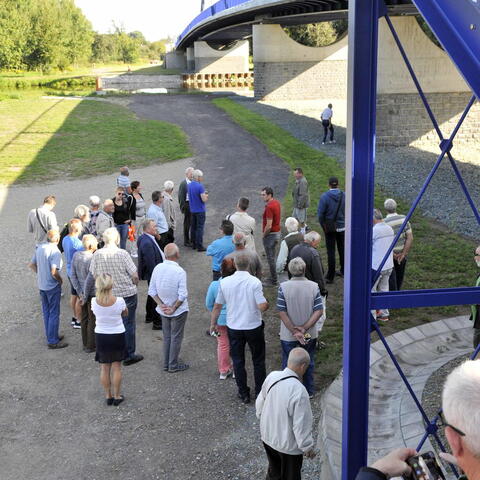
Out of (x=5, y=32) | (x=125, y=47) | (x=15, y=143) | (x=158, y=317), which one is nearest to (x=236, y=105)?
(x=15, y=143)

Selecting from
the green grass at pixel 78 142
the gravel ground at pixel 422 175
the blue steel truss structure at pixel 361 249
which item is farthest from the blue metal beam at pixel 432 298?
the green grass at pixel 78 142

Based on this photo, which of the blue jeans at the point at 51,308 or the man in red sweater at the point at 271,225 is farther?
the man in red sweater at the point at 271,225

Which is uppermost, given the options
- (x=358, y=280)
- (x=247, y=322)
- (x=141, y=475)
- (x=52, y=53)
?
(x=52, y=53)

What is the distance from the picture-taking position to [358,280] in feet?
12.0

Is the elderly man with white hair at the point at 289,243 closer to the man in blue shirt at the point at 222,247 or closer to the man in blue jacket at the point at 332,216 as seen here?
the man in blue shirt at the point at 222,247

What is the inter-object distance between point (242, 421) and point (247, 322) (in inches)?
40.3

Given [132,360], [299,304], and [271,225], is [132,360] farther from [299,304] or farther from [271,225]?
[271,225]

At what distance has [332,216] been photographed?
31.0ft

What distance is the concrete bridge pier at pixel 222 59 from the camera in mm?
54375

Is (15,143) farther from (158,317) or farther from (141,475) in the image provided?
(141,475)

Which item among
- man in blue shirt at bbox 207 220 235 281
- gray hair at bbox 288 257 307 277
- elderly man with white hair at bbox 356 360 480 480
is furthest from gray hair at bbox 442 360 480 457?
man in blue shirt at bbox 207 220 235 281

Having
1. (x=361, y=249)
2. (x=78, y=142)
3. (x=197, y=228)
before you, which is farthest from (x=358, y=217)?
(x=78, y=142)

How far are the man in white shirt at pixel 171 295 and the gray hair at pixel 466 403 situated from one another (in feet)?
16.7

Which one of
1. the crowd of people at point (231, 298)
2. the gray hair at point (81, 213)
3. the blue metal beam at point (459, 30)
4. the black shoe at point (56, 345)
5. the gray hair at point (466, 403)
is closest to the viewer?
the gray hair at point (466, 403)
